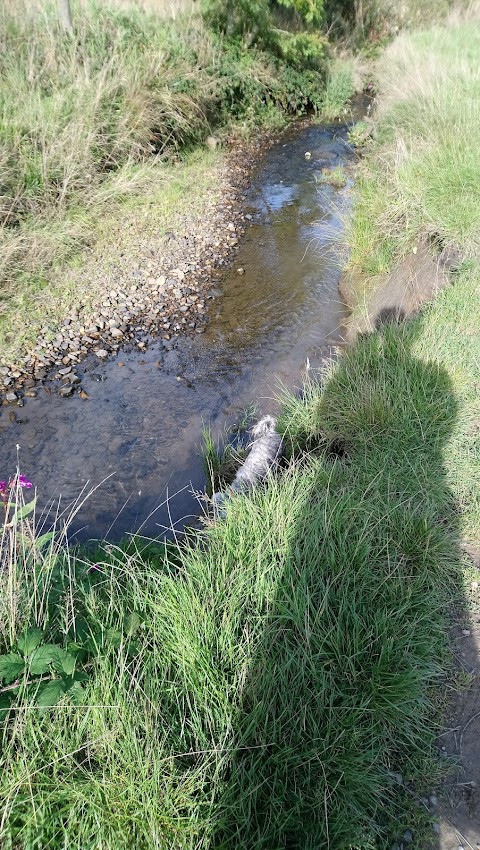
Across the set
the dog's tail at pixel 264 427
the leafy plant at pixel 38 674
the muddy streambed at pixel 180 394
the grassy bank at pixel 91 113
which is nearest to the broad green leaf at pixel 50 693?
the leafy plant at pixel 38 674

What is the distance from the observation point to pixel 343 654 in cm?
202

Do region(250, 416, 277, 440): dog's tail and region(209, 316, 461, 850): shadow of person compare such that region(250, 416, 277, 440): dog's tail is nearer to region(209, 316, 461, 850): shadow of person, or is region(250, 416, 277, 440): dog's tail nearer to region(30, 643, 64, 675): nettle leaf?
region(209, 316, 461, 850): shadow of person

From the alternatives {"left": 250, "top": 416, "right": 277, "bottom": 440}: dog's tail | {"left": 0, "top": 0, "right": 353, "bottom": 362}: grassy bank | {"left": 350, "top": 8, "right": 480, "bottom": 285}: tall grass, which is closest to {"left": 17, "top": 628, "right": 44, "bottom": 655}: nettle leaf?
{"left": 250, "top": 416, "right": 277, "bottom": 440}: dog's tail

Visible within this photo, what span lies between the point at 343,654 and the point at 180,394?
10.2 ft

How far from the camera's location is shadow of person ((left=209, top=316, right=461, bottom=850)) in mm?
1699

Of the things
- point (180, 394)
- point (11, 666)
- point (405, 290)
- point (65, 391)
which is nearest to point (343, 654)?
point (11, 666)

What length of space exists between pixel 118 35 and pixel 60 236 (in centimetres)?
428

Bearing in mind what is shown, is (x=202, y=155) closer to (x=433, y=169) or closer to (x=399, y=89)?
(x=399, y=89)

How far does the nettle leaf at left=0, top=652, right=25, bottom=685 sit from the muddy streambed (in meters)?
1.40

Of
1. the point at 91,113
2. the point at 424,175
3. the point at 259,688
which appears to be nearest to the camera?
the point at 259,688

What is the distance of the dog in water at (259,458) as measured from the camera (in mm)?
3346

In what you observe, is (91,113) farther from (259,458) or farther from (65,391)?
(259,458)

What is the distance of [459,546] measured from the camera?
2.64 meters

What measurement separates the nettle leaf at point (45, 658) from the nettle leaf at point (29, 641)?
0.07 ft
